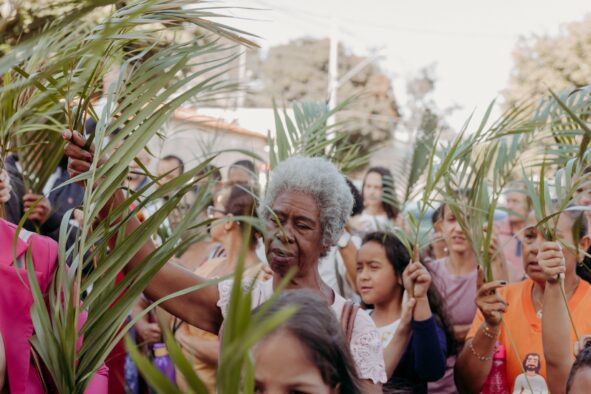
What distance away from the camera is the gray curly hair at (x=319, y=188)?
3309 mm

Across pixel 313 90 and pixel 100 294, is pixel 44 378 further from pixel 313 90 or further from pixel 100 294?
pixel 313 90

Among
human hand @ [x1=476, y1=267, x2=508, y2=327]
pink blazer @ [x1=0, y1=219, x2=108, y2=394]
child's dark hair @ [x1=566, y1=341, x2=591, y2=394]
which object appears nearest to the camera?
pink blazer @ [x1=0, y1=219, x2=108, y2=394]

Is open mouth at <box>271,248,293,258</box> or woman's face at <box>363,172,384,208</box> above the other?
woman's face at <box>363,172,384,208</box>

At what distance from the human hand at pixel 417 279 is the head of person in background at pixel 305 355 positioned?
1.67 meters

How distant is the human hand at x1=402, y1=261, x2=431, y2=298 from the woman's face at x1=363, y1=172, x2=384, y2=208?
3671mm

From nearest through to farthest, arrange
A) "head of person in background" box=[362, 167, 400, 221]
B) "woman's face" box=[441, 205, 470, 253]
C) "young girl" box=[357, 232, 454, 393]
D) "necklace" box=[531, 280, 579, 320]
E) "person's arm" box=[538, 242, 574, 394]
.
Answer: "person's arm" box=[538, 242, 574, 394]
"young girl" box=[357, 232, 454, 393]
"necklace" box=[531, 280, 579, 320]
"woman's face" box=[441, 205, 470, 253]
"head of person in background" box=[362, 167, 400, 221]

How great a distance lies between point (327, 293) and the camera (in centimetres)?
325

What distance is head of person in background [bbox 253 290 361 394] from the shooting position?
206 cm

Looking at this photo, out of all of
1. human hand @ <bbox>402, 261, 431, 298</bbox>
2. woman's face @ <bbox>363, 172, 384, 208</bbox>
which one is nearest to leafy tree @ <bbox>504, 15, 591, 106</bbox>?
woman's face @ <bbox>363, 172, 384, 208</bbox>

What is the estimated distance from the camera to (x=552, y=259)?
11.7ft

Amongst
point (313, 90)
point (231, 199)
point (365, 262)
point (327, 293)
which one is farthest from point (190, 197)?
point (313, 90)

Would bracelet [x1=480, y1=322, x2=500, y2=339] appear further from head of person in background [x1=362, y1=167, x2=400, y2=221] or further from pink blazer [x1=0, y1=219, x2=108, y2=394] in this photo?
head of person in background [x1=362, y1=167, x2=400, y2=221]

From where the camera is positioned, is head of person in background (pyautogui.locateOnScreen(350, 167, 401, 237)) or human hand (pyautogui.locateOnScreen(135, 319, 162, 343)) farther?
head of person in background (pyautogui.locateOnScreen(350, 167, 401, 237))

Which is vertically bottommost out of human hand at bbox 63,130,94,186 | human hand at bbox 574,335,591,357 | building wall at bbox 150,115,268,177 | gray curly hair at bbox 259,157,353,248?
human hand at bbox 574,335,591,357
